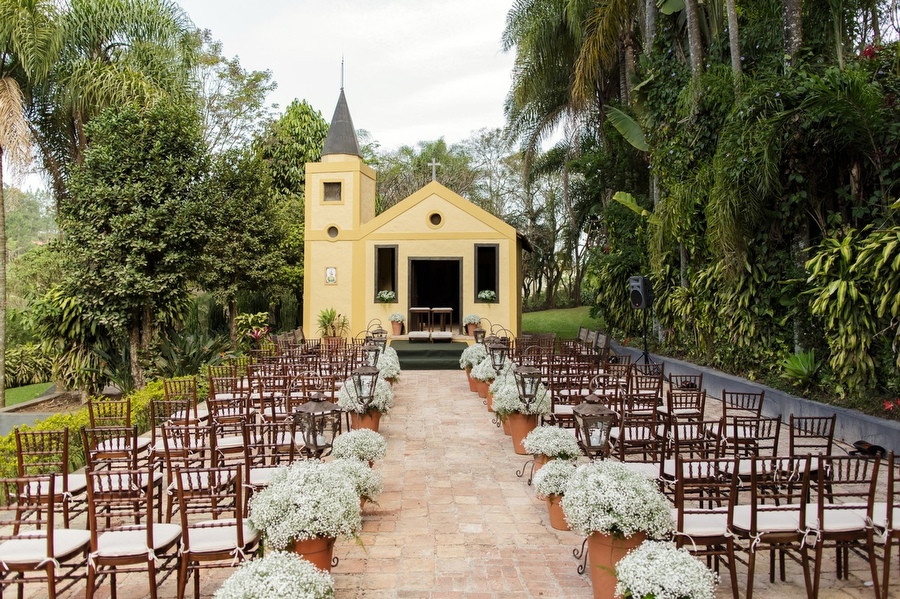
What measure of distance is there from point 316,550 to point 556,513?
83.1 inches

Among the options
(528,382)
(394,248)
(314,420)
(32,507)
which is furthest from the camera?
(394,248)

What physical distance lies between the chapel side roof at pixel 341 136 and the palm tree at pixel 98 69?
4.48 metres

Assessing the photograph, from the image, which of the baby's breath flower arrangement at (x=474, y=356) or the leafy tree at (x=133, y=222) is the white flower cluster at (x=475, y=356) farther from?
the leafy tree at (x=133, y=222)

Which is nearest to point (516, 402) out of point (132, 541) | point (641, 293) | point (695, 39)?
point (132, 541)

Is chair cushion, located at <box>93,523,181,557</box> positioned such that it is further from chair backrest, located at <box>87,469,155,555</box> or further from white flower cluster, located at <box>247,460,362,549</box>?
white flower cluster, located at <box>247,460,362,549</box>

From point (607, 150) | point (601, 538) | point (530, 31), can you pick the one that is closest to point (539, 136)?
point (607, 150)

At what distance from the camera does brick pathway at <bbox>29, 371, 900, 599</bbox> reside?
402cm

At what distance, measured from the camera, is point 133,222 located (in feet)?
38.8

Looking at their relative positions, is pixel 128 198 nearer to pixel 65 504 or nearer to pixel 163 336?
pixel 163 336

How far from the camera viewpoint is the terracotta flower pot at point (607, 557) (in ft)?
11.9

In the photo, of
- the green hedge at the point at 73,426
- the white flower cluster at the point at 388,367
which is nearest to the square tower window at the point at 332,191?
the white flower cluster at the point at 388,367

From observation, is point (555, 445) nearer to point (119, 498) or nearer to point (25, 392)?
point (119, 498)

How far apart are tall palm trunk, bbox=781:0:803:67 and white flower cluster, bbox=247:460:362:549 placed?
959cm

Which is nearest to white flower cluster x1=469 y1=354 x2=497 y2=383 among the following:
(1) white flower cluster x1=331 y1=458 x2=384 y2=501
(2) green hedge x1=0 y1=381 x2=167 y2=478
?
(2) green hedge x1=0 y1=381 x2=167 y2=478
